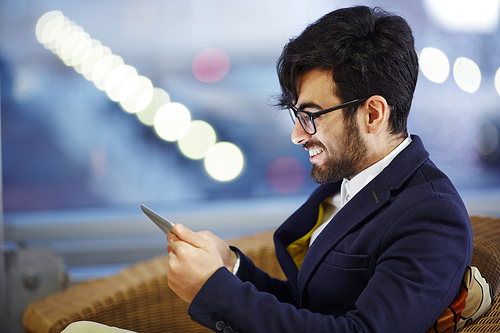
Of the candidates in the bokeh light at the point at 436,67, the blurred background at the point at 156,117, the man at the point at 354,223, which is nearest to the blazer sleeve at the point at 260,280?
the man at the point at 354,223

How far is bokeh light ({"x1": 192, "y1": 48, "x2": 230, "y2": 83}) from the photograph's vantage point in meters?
2.76

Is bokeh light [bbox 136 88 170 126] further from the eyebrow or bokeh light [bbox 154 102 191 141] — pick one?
the eyebrow

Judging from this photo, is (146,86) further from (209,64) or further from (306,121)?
(306,121)

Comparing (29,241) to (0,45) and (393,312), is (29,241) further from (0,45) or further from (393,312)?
(393,312)

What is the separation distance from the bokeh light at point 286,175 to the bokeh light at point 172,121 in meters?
0.66

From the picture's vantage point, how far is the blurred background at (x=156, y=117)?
261 cm

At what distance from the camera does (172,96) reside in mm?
2760

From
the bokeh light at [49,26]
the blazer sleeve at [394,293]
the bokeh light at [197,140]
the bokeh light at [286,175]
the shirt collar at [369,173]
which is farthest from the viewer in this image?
the bokeh light at [286,175]

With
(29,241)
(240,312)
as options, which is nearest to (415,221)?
(240,312)

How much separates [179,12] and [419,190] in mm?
2210

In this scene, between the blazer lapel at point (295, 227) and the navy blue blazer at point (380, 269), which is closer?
the navy blue blazer at point (380, 269)

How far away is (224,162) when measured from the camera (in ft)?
9.41

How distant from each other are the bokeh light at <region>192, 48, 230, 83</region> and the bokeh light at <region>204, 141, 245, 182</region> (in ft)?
1.49

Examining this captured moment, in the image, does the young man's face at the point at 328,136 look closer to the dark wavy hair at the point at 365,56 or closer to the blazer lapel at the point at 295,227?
the dark wavy hair at the point at 365,56
